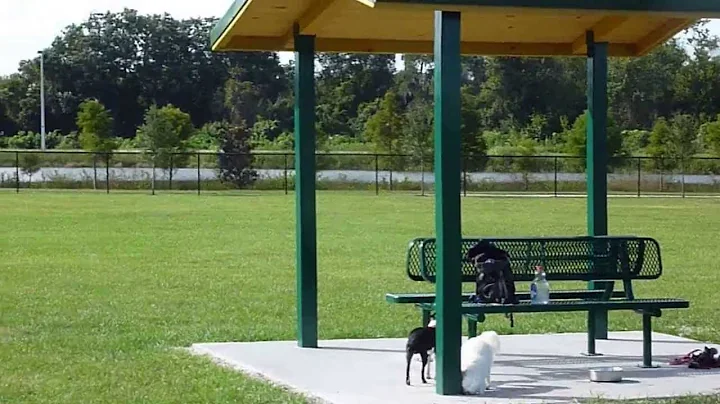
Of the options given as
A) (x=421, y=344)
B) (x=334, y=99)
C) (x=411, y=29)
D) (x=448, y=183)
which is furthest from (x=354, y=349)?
(x=334, y=99)

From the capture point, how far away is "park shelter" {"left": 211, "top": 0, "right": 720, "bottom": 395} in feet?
28.8

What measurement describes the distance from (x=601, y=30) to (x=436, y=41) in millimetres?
3544

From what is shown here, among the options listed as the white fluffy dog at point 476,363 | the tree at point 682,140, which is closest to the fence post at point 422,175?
the tree at point 682,140

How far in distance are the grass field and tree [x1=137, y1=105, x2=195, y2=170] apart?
17.0 m

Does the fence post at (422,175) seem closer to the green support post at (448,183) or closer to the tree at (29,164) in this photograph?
the tree at (29,164)

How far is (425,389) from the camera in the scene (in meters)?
9.07

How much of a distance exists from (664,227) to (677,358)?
75.4 feet

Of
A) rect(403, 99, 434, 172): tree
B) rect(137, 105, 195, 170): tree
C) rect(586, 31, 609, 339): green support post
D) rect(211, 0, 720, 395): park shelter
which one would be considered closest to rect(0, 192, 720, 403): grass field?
rect(211, 0, 720, 395): park shelter

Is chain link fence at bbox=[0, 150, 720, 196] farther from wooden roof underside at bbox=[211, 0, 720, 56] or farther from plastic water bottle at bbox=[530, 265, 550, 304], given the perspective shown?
plastic water bottle at bbox=[530, 265, 550, 304]

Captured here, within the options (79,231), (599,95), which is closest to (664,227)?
(79,231)

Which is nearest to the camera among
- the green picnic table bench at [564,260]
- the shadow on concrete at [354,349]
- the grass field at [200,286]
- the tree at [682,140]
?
the grass field at [200,286]

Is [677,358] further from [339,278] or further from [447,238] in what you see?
[339,278]

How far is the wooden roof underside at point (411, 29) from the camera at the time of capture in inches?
425

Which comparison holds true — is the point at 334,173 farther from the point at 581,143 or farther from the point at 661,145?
the point at 661,145
